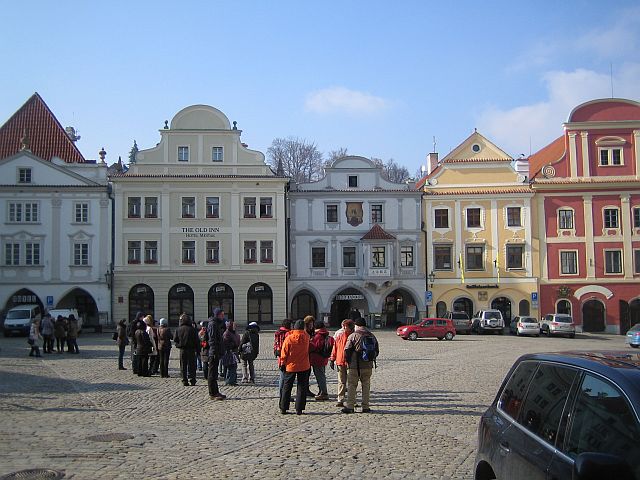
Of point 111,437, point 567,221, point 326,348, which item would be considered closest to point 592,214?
point 567,221

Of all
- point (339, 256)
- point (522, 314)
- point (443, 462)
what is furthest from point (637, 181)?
point (443, 462)

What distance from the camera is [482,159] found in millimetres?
50438

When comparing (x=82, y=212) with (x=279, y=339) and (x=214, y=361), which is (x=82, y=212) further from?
(x=214, y=361)

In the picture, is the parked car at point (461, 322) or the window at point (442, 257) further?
the window at point (442, 257)

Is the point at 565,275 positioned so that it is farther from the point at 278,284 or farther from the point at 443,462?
the point at 443,462

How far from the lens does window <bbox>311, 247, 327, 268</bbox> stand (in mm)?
49438

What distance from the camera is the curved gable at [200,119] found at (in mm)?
47594

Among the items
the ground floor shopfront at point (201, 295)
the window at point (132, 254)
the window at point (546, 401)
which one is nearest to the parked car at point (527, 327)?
the ground floor shopfront at point (201, 295)

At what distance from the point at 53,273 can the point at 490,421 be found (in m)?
45.5

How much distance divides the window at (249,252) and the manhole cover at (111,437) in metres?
37.6

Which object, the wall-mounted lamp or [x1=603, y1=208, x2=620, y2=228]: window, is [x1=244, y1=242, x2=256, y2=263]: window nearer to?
the wall-mounted lamp

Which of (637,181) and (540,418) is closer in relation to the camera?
(540,418)

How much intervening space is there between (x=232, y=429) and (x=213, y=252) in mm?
37542

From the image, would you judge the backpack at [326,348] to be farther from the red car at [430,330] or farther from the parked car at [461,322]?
the parked car at [461,322]
